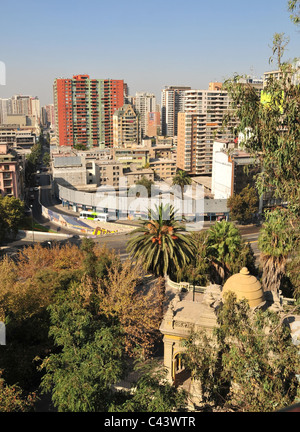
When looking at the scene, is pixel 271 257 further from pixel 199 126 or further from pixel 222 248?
pixel 199 126

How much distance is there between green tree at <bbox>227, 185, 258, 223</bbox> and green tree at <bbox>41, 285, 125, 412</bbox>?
2007 inches

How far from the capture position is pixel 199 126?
111 metres

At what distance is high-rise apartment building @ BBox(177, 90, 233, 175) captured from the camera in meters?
111

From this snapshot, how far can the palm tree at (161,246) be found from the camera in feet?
82.7

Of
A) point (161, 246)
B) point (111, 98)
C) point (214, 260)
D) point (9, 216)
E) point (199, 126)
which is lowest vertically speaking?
point (9, 216)

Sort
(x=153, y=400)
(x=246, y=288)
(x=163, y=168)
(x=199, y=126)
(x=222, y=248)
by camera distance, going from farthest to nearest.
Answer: (x=163, y=168)
(x=199, y=126)
(x=222, y=248)
(x=246, y=288)
(x=153, y=400)

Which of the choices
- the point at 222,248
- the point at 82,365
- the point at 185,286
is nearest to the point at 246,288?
the point at 222,248

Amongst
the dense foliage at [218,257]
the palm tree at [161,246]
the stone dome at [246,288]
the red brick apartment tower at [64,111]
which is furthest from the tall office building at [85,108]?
the stone dome at [246,288]

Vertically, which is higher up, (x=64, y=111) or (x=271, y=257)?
(x=64, y=111)

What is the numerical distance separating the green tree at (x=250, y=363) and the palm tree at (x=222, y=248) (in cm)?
1682

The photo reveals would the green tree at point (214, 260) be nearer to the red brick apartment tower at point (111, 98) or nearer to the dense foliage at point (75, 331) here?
the dense foliage at point (75, 331)

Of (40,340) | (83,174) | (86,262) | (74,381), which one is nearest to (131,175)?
(83,174)

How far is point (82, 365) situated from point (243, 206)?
189ft

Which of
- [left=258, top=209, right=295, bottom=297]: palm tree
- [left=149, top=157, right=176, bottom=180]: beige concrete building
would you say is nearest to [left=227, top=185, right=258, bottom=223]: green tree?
[left=258, top=209, right=295, bottom=297]: palm tree
